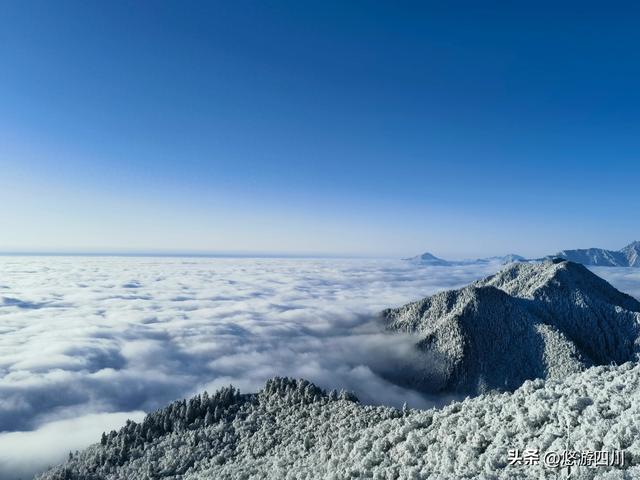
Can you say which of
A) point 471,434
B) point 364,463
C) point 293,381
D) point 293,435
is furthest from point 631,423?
point 293,381

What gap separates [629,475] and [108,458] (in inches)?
5471

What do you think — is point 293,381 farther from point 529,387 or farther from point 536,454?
point 536,454

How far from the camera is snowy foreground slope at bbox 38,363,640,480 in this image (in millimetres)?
40781

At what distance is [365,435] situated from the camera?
75.0 m

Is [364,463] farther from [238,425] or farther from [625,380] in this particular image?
[238,425]

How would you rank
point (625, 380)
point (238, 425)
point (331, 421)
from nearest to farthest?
point (625, 380), point (331, 421), point (238, 425)

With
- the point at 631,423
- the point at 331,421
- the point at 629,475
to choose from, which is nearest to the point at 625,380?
the point at 631,423

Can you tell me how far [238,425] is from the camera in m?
123

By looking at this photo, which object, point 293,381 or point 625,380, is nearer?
point 625,380

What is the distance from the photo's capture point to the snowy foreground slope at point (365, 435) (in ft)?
134

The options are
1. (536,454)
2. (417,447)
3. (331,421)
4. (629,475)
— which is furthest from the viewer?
(331,421)

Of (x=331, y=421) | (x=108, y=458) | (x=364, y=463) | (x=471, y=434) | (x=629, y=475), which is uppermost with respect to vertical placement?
(x=629, y=475)

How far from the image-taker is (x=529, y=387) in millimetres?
57750

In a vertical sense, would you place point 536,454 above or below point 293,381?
above
